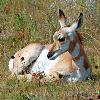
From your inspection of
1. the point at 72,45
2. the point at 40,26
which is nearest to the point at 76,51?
the point at 72,45

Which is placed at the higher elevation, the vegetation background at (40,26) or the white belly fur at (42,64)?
the vegetation background at (40,26)

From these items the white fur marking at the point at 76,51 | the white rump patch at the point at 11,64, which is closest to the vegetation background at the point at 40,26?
the white rump patch at the point at 11,64

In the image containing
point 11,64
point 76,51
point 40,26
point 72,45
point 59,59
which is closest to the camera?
point 72,45

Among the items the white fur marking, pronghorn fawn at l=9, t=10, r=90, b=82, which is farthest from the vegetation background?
the white fur marking

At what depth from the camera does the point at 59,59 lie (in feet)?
28.5

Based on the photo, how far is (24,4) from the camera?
11.9 m

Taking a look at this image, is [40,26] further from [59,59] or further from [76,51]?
[76,51]

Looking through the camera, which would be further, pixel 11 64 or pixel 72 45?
pixel 11 64

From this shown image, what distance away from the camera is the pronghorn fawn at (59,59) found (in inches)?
308

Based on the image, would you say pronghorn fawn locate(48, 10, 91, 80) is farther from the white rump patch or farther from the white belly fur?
the white rump patch

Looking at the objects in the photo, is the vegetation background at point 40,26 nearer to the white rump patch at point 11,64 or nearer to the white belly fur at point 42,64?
the white rump patch at point 11,64

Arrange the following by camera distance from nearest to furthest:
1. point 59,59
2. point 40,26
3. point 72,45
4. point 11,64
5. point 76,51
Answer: point 72,45 → point 76,51 → point 59,59 → point 11,64 → point 40,26

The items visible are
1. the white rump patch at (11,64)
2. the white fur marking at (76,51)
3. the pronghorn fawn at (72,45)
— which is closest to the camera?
the pronghorn fawn at (72,45)

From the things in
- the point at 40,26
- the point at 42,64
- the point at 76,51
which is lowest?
the point at 42,64
